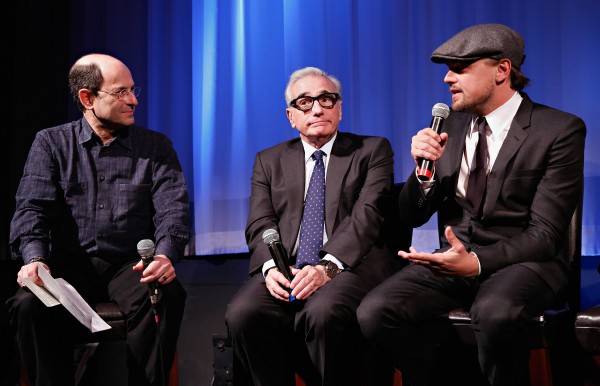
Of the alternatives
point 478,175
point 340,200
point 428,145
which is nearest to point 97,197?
point 340,200

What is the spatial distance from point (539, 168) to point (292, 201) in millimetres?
1011

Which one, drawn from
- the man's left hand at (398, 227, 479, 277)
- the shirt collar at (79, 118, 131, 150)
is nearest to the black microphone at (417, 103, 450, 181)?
the man's left hand at (398, 227, 479, 277)

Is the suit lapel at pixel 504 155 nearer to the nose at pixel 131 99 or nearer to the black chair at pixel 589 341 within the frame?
the black chair at pixel 589 341

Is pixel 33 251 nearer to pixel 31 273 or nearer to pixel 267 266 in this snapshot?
pixel 31 273

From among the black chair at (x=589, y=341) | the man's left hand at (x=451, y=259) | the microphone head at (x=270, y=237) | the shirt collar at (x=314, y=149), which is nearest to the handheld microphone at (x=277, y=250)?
the microphone head at (x=270, y=237)

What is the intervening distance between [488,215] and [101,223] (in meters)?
1.62

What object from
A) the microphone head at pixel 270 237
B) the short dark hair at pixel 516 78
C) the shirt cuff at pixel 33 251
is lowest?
the shirt cuff at pixel 33 251

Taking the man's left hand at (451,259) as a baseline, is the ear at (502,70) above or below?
above

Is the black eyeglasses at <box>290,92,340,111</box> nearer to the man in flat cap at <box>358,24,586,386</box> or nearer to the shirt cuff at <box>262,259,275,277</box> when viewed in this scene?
the man in flat cap at <box>358,24,586,386</box>

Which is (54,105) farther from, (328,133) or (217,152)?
(328,133)

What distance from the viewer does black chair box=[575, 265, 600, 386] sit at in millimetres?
2266

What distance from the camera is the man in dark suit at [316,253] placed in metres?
2.52

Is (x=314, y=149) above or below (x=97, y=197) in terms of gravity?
above

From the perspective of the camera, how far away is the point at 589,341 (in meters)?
2.27
